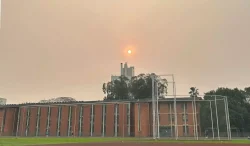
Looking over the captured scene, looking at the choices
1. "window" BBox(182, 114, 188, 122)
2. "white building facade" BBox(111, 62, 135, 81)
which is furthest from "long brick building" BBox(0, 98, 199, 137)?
"white building facade" BBox(111, 62, 135, 81)

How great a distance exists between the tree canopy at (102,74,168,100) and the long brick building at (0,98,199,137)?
14.5 meters

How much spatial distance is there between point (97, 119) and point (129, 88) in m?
20.5

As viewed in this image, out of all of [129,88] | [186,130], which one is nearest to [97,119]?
[129,88]

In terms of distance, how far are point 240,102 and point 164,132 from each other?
1127 inches

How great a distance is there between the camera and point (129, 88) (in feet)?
290

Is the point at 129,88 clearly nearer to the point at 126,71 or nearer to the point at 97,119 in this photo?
the point at 126,71

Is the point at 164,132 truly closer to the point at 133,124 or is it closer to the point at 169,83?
the point at 133,124

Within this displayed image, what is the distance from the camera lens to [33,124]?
248 feet

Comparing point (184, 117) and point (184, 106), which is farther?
point (184, 106)

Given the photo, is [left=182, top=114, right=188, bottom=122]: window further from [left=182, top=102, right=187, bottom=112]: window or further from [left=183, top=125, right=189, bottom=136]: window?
[left=183, top=125, right=189, bottom=136]: window

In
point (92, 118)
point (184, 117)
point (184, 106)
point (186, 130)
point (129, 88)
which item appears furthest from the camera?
point (129, 88)

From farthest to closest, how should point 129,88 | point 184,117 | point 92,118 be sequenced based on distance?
1. point 129,88
2. point 92,118
3. point 184,117

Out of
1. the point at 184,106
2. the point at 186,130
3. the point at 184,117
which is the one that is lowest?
the point at 186,130

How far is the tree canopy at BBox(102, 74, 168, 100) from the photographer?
278 ft
